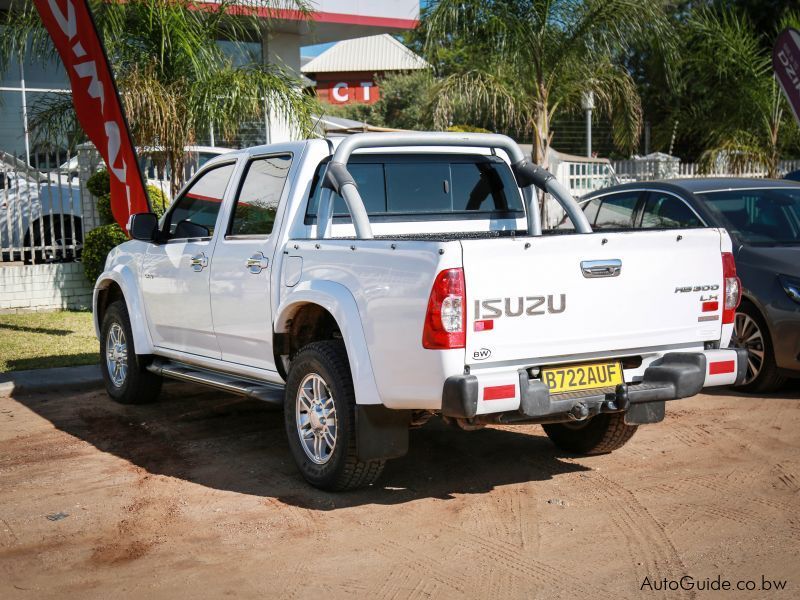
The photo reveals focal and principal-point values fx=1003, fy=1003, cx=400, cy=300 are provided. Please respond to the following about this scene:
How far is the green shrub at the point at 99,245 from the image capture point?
41.0 feet

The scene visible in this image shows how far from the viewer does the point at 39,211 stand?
13164 mm

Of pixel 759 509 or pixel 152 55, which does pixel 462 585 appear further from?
pixel 152 55

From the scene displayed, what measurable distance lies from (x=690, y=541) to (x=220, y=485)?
2.58m

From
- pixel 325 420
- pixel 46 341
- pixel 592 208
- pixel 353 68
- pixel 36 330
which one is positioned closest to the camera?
pixel 325 420

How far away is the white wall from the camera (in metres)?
12.8

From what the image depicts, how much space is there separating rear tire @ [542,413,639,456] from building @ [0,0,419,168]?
10377mm

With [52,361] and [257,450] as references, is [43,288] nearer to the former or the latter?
[52,361]

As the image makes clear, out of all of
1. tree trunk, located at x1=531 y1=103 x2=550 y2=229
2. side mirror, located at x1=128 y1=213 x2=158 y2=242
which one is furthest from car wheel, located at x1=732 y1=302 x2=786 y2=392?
tree trunk, located at x1=531 y1=103 x2=550 y2=229

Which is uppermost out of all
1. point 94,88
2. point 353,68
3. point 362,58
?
point 362,58

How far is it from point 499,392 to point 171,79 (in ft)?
28.5

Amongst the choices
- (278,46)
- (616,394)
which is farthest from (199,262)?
(278,46)

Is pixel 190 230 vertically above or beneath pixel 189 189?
beneath

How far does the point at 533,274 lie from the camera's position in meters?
4.75

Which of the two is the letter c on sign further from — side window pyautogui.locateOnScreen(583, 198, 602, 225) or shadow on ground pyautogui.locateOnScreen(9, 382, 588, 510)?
shadow on ground pyautogui.locateOnScreen(9, 382, 588, 510)
